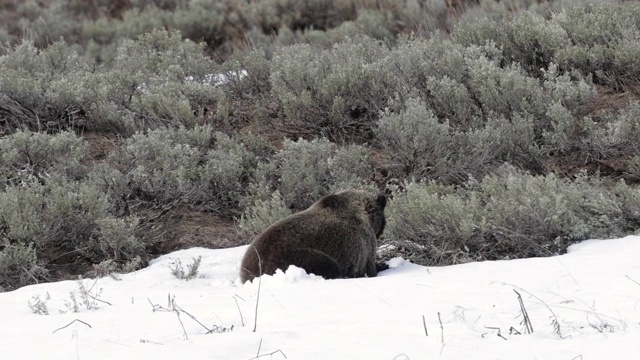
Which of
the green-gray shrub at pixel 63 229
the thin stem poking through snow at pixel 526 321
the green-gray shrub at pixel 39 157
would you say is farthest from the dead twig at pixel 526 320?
the green-gray shrub at pixel 39 157

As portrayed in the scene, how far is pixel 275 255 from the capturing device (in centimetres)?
622

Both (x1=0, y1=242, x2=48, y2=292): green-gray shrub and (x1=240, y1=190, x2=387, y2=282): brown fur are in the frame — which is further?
(x1=0, y1=242, x2=48, y2=292): green-gray shrub

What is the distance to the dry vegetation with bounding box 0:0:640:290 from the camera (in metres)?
7.27

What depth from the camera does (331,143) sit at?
9672 millimetres

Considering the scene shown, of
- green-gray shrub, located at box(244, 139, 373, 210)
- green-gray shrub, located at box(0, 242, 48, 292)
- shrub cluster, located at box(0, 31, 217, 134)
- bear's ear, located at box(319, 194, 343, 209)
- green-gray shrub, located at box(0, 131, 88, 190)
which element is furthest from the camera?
shrub cluster, located at box(0, 31, 217, 134)

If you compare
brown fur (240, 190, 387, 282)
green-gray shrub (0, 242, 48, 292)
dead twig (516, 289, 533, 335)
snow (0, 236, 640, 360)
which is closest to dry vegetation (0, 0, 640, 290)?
green-gray shrub (0, 242, 48, 292)

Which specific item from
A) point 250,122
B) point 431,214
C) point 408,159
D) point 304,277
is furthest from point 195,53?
point 304,277

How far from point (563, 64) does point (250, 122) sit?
3.75 metres

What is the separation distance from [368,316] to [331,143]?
4859mm

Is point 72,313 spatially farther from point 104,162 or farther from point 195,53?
point 195,53

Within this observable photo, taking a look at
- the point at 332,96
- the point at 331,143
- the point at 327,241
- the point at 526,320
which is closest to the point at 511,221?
the point at 327,241

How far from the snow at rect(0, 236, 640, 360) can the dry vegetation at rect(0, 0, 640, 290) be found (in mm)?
789

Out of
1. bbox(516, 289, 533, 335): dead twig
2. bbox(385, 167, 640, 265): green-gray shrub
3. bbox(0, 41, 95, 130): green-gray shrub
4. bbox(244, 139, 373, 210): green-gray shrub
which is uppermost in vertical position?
bbox(516, 289, 533, 335): dead twig

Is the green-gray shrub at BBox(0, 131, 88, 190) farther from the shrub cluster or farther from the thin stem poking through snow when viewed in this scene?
the thin stem poking through snow
